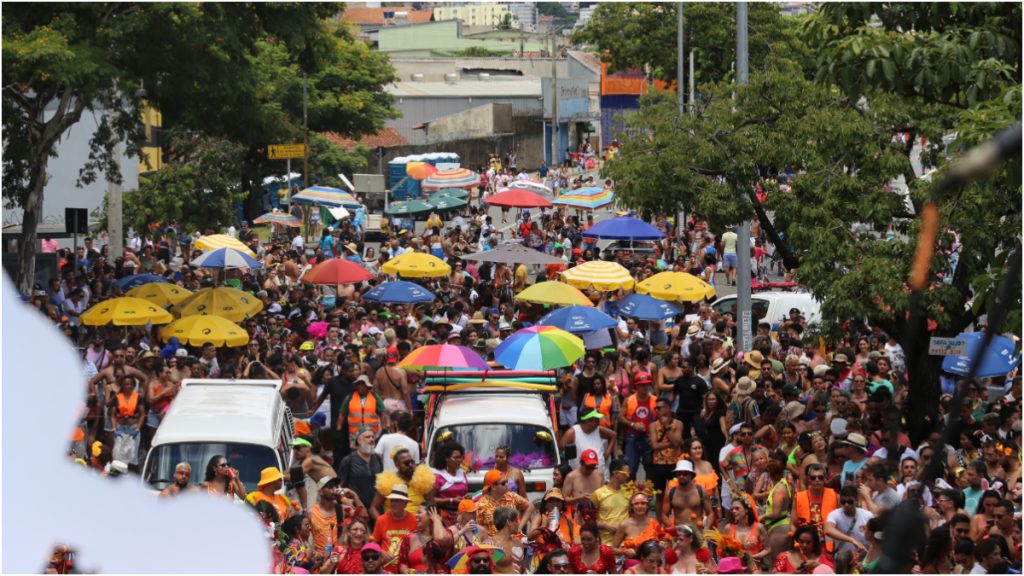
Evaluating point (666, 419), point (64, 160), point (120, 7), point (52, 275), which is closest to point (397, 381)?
point (666, 419)

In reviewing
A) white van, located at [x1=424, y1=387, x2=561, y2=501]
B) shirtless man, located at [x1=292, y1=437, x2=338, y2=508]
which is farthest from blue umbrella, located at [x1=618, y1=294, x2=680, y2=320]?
shirtless man, located at [x1=292, y1=437, x2=338, y2=508]

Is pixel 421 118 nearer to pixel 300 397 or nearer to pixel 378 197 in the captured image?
pixel 378 197

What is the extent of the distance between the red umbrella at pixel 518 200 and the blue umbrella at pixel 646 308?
14.2 meters

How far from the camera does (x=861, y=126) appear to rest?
1557 cm

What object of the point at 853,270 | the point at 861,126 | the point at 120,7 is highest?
the point at 120,7

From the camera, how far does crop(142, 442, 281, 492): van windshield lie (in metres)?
12.1

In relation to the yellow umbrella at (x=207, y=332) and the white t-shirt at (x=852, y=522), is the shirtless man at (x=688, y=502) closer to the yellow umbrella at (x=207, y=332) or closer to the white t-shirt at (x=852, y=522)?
the white t-shirt at (x=852, y=522)

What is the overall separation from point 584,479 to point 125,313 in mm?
8592

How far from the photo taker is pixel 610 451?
14.2 metres

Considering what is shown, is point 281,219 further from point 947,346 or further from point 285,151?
point 947,346

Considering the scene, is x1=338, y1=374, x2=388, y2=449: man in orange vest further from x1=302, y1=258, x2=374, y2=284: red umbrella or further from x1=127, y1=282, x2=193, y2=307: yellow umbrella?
x1=302, y1=258, x2=374, y2=284: red umbrella

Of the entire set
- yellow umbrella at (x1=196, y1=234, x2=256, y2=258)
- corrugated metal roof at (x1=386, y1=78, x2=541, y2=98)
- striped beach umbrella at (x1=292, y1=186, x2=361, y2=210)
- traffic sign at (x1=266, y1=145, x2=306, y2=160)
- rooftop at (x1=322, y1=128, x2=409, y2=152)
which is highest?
corrugated metal roof at (x1=386, y1=78, x2=541, y2=98)

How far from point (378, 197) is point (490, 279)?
2814 cm

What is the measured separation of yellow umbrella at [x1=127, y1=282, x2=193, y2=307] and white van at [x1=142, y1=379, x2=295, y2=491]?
7.11 m
